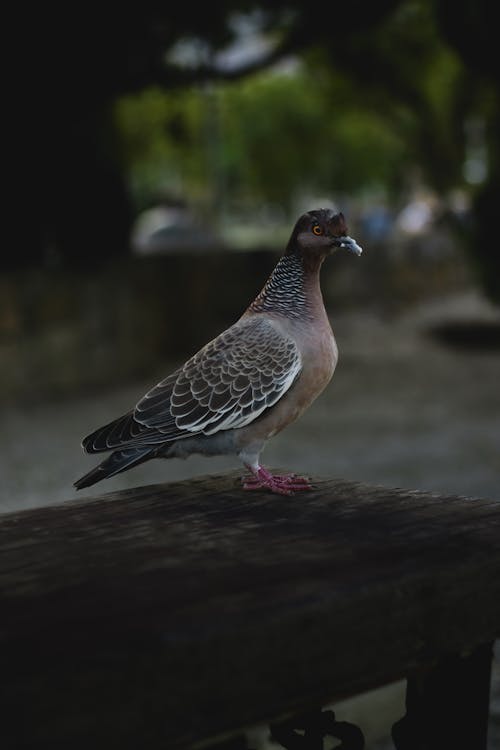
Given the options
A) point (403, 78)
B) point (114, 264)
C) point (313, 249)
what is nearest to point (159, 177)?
point (403, 78)

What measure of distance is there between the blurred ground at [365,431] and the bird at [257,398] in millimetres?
2283

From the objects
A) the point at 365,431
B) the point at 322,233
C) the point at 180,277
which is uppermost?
the point at 180,277

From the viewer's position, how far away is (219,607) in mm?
2184

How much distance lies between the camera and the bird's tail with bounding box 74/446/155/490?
3.00 meters

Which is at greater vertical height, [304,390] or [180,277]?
[180,277]

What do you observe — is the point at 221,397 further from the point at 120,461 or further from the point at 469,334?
the point at 469,334

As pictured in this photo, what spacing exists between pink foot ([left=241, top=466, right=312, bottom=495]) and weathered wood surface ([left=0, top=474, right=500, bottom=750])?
122mm

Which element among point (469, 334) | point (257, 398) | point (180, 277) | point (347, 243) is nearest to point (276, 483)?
point (257, 398)

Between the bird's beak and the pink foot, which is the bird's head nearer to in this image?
the bird's beak

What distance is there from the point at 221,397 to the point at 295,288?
340 millimetres

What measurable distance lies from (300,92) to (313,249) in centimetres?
5082

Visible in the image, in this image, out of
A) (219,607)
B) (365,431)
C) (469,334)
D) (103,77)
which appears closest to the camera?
(219,607)

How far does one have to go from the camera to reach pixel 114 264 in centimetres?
1275

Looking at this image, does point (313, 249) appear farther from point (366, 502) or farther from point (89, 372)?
point (89, 372)
